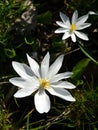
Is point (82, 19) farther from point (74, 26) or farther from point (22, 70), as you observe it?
point (22, 70)

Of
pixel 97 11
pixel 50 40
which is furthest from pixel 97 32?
pixel 50 40

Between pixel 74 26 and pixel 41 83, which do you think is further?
pixel 74 26

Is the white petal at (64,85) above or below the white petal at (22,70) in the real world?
below

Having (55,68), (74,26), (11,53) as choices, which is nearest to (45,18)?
(74,26)

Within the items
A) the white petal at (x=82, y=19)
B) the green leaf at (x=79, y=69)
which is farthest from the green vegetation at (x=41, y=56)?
the white petal at (x=82, y=19)

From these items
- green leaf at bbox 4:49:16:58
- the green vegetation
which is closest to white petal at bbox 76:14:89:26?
the green vegetation

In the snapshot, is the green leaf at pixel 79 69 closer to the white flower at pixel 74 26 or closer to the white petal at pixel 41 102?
the white flower at pixel 74 26
